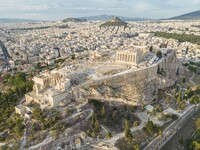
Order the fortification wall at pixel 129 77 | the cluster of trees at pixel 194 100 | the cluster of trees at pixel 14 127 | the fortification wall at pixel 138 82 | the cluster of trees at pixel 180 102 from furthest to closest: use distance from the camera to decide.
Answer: the cluster of trees at pixel 194 100, the fortification wall at pixel 129 77, the cluster of trees at pixel 180 102, the fortification wall at pixel 138 82, the cluster of trees at pixel 14 127

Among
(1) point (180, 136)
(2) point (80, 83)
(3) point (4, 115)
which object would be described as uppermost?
(2) point (80, 83)

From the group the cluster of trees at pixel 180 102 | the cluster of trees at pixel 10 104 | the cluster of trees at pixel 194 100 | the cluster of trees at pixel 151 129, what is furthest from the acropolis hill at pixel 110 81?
the cluster of trees at pixel 151 129

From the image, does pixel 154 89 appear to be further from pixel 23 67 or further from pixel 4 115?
pixel 23 67

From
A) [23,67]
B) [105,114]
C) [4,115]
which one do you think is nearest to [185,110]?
[105,114]

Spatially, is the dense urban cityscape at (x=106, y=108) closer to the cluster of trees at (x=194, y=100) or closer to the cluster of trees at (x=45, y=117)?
the cluster of trees at (x=45, y=117)

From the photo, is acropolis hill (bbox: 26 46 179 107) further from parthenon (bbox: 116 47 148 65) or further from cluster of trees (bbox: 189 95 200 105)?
cluster of trees (bbox: 189 95 200 105)

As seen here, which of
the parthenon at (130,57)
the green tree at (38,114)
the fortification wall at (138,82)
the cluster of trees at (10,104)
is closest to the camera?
the green tree at (38,114)

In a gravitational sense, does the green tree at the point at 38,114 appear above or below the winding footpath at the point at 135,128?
above

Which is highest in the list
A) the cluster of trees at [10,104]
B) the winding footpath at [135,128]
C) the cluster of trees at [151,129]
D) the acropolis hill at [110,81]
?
the acropolis hill at [110,81]

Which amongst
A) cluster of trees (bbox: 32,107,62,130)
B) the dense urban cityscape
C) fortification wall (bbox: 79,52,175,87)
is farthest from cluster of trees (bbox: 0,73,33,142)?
fortification wall (bbox: 79,52,175,87)
